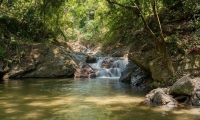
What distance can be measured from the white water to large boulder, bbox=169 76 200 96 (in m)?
10.2

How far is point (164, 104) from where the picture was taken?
24.6 feet

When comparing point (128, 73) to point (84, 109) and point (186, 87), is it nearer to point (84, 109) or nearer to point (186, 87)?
point (186, 87)

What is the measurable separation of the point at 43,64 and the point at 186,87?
11370 millimetres

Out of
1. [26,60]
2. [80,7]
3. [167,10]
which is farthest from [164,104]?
[26,60]

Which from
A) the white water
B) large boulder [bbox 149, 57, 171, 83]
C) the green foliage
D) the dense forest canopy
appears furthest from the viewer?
the white water

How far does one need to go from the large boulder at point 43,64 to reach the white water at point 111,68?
1.97 metres

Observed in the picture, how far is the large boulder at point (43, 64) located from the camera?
16.5 m

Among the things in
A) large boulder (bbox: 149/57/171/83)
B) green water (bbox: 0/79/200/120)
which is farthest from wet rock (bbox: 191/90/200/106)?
large boulder (bbox: 149/57/171/83)

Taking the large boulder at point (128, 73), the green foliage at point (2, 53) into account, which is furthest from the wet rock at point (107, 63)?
the green foliage at point (2, 53)

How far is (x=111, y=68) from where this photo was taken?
1861 centimetres

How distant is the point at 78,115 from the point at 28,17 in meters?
14.4

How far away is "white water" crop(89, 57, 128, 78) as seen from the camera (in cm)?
1816

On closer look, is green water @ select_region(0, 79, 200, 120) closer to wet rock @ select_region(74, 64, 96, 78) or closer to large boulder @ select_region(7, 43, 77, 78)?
large boulder @ select_region(7, 43, 77, 78)

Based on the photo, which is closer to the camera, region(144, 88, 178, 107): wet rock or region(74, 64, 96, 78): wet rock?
region(144, 88, 178, 107): wet rock
